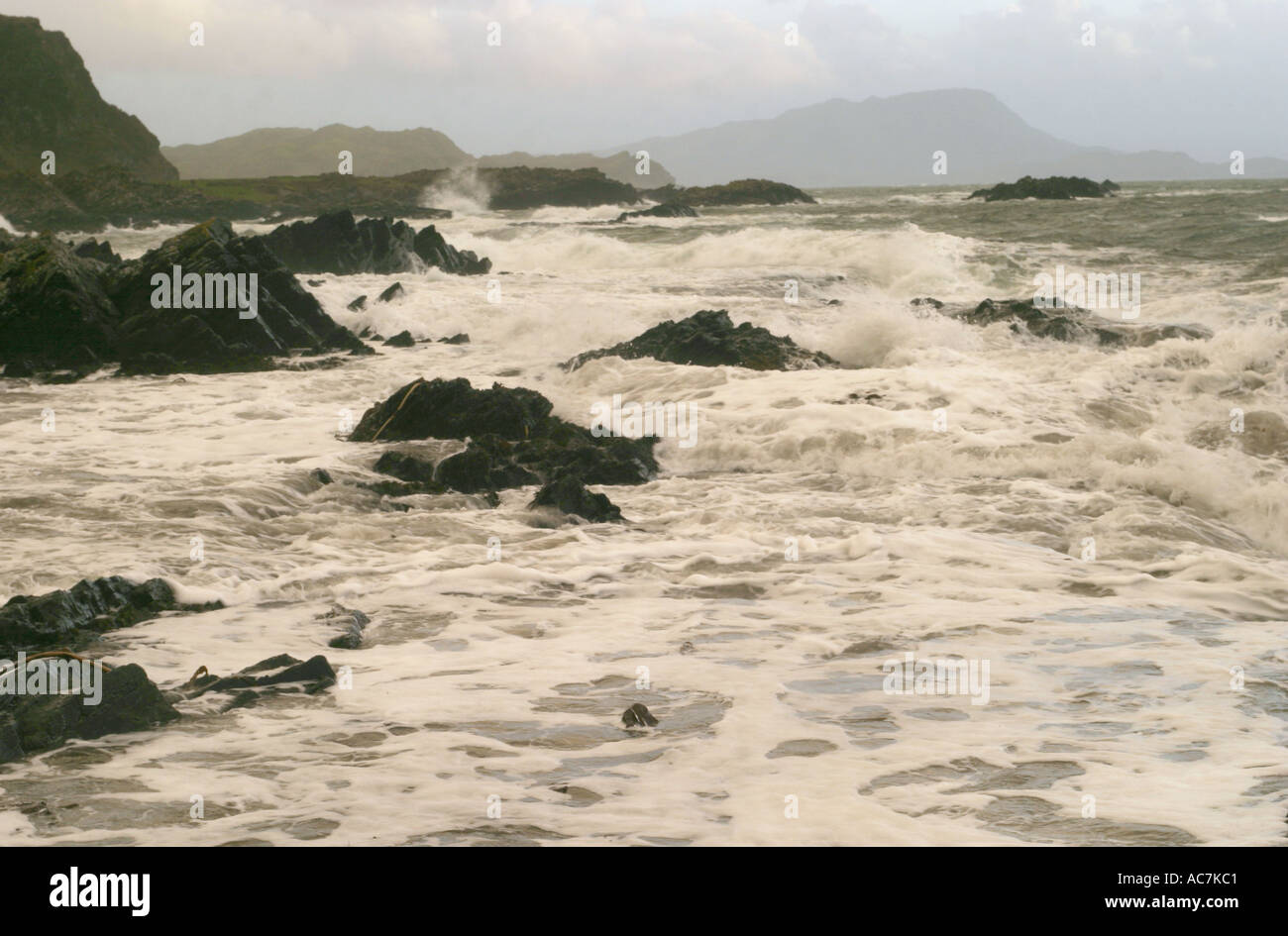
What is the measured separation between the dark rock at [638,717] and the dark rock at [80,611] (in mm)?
3212

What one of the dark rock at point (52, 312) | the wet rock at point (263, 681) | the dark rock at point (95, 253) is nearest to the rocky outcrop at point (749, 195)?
the dark rock at point (95, 253)

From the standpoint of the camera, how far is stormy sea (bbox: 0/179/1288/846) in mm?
5070

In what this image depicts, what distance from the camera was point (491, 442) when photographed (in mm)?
12398

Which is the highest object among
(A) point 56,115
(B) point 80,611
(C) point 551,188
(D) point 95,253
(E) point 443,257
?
(A) point 56,115

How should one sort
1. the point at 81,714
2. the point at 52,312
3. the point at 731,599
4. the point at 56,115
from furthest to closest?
1. the point at 56,115
2. the point at 52,312
3. the point at 731,599
4. the point at 81,714

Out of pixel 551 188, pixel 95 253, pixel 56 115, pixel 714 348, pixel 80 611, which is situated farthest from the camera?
pixel 56 115

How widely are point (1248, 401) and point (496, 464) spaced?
30.2ft

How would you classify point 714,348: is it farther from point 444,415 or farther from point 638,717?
point 638,717

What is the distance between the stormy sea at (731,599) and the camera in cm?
507

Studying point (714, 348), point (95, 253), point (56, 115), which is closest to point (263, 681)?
point (714, 348)

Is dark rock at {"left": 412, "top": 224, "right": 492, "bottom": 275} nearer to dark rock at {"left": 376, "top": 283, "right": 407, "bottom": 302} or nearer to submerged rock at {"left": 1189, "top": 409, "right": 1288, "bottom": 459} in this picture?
dark rock at {"left": 376, "top": 283, "right": 407, "bottom": 302}

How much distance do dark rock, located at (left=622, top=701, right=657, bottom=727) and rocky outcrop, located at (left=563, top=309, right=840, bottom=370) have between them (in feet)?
36.2

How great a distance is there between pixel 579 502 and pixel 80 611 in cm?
426

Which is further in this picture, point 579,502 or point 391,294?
point 391,294
